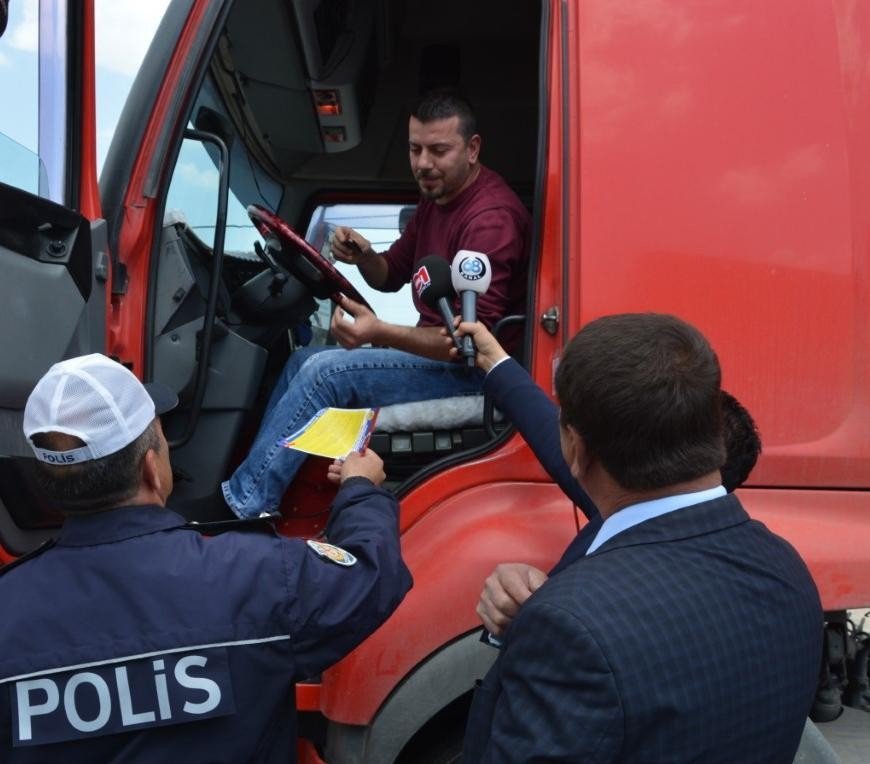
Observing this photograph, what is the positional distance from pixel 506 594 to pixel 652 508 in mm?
336

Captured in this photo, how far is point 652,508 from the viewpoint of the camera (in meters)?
0.97

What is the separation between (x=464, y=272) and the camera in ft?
6.00

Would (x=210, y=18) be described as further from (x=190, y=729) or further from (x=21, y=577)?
(x=190, y=729)

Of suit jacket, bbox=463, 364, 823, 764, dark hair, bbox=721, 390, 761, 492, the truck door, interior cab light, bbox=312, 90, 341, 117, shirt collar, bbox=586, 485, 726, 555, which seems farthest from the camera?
interior cab light, bbox=312, 90, 341, 117

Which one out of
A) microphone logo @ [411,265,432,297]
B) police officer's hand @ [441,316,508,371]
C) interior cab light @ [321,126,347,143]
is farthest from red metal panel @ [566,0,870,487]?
interior cab light @ [321,126,347,143]

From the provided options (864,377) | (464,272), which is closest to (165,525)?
(464,272)

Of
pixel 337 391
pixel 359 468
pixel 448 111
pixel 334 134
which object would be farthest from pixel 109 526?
pixel 334 134

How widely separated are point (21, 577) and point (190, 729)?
0.32 meters

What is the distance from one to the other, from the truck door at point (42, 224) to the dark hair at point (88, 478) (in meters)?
0.44

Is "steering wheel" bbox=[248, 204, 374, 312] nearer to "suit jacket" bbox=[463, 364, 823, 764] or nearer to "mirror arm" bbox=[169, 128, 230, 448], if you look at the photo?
"mirror arm" bbox=[169, 128, 230, 448]

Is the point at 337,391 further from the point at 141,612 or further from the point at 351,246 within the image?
the point at 141,612

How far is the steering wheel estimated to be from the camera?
229 centimetres

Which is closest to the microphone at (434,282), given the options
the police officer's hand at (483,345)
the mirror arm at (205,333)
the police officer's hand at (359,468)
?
the police officer's hand at (483,345)

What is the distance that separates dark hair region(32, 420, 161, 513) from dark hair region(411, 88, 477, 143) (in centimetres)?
145
